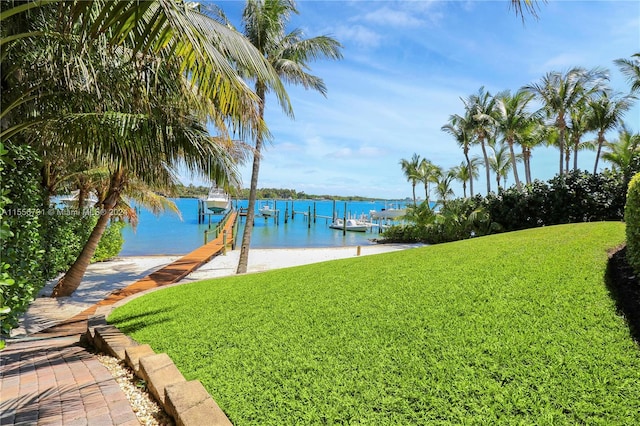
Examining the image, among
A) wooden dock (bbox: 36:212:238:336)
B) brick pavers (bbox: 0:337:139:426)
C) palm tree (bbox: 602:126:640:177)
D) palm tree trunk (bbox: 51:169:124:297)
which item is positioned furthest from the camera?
palm tree (bbox: 602:126:640:177)

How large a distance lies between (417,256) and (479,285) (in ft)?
7.95

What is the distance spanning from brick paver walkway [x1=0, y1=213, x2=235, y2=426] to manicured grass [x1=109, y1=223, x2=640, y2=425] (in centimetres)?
62

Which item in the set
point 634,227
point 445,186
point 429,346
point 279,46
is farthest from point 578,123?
point 429,346

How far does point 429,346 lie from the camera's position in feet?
9.80

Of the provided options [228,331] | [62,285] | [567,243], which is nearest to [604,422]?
[228,331]

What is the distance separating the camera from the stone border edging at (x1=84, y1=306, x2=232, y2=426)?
94.8 inches

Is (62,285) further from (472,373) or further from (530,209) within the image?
(530,209)

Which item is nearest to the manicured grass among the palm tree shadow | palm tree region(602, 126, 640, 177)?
the palm tree shadow

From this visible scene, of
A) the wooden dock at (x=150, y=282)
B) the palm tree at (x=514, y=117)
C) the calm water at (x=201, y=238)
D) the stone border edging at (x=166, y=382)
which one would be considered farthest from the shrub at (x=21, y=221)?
the palm tree at (x=514, y=117)

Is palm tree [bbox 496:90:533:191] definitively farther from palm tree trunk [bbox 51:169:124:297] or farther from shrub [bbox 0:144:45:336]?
shrub [bbox 0:144:45:336]

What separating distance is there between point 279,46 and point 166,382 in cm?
1068

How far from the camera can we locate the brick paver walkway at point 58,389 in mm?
2748

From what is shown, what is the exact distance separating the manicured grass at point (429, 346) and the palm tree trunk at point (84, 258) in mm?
5447

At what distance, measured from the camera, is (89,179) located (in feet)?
37.1
